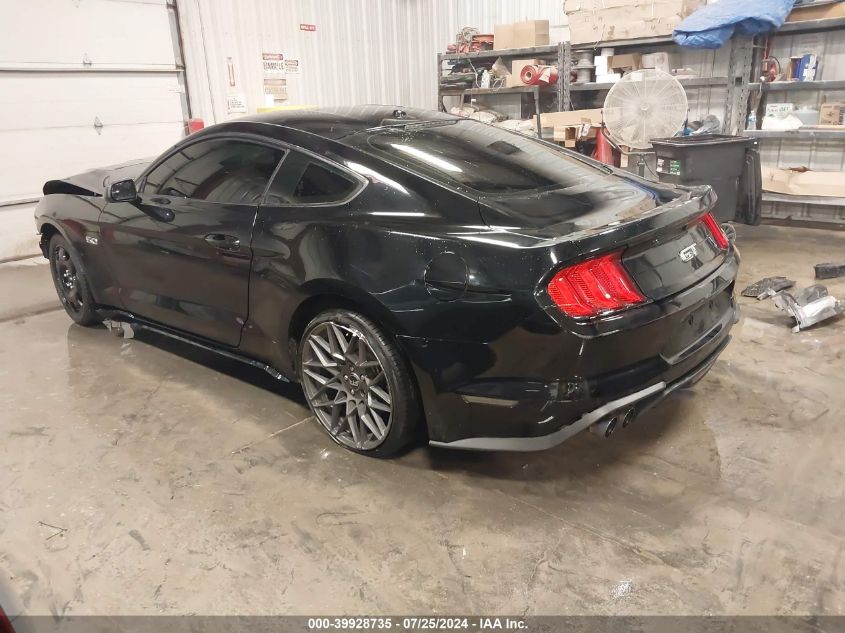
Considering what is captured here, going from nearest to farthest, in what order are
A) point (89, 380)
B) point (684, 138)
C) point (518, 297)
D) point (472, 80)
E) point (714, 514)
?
point (518, 297) → point (714, 514) → point (89, 380) → point (684, 138) → point (472, 80)

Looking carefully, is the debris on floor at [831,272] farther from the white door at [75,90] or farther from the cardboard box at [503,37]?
the white door at [75,90]

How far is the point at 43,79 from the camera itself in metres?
6.62

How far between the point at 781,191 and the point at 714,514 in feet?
18.1

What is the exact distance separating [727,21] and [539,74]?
2183 mm

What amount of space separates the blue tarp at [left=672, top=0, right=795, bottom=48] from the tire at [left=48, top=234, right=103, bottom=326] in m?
5.91

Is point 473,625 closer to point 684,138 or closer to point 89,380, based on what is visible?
point 89,380

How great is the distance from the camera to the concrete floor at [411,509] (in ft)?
6.91

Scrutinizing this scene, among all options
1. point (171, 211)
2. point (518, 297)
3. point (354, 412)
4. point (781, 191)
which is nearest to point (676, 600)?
point (518, 297)

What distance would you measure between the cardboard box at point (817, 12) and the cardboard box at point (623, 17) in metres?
1.02

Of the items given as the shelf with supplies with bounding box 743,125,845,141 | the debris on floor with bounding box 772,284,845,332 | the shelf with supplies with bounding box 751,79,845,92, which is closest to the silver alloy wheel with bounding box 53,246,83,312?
the debris on floor with bounding box 772,284,845,332

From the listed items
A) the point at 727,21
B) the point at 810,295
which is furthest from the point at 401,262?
the point at 727,21

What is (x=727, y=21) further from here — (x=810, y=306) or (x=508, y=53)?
(x=810, y=306)

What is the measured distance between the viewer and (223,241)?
9.91ft

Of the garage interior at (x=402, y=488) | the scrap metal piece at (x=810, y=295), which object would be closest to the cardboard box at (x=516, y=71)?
the garage interior at (x=402, y=488)
